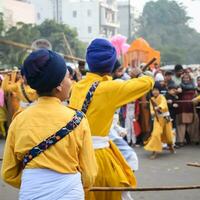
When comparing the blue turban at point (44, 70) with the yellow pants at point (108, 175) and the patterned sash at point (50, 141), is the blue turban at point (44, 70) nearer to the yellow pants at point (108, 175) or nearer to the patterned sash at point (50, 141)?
the patterned sash at point (50, 141)

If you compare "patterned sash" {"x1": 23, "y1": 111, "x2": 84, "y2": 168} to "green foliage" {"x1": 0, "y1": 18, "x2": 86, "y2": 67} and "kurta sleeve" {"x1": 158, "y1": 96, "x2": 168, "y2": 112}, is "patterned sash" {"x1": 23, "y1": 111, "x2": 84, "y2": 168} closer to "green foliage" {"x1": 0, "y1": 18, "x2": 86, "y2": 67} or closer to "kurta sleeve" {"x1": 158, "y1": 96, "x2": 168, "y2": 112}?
"kurta sleeve" {"x1": 158, "y1": 96, "x2": 168, "y2": 112}

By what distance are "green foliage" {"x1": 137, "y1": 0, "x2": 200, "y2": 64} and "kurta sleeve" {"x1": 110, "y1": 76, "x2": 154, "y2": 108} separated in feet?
195

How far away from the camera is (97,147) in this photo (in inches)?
154

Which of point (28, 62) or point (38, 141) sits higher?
point (28, 62)

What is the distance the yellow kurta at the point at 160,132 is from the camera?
9375 millimetres

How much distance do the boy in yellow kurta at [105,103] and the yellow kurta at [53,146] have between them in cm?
101

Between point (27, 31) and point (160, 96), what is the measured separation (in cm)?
2711

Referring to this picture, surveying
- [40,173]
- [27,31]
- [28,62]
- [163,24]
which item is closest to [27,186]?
[40,173]

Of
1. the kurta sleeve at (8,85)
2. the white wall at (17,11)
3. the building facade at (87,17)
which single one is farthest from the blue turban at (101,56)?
the building facade at (87,17)

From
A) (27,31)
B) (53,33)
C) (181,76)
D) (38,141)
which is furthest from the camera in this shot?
(53,33)

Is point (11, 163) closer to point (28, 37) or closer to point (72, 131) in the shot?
point (72, 131)

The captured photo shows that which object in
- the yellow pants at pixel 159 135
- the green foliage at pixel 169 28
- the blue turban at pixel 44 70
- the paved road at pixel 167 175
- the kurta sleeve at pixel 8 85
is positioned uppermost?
the green foliage at pixel 169 28

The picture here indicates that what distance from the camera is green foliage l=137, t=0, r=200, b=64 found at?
6775 cm

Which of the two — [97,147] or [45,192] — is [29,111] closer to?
[45,192]
